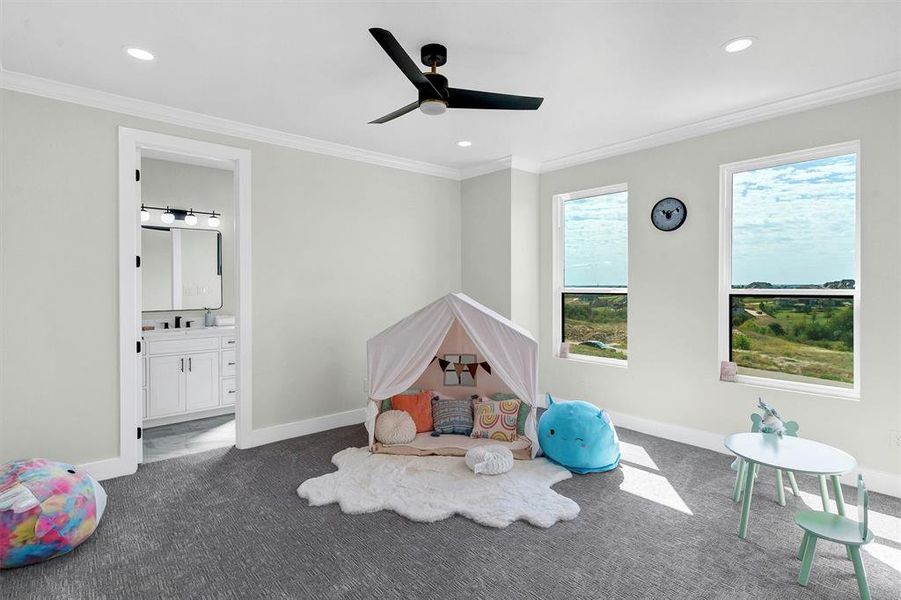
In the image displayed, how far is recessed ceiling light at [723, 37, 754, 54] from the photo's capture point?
259 cm

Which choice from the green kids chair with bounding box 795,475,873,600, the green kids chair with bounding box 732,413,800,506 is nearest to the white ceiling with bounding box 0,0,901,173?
the green kids chair with bounding box 732,413,800,506

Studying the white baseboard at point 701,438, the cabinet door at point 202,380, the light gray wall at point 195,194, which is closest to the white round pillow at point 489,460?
Result: the white baseboard at point 701,438

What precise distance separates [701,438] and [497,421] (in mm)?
1743

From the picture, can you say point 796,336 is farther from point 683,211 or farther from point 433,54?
point 433,54

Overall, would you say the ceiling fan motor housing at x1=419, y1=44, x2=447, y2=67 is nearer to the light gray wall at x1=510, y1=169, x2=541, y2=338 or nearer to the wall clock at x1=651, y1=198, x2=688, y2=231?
the light gray wall at x1=510, y1=169, x2=541, y2=338

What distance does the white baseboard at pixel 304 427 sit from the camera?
4125 mm

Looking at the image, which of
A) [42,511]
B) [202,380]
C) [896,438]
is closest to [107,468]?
[42,511]

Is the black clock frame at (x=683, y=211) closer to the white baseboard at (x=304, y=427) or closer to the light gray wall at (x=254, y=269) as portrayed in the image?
the light gray wall at (x=254, y=269)

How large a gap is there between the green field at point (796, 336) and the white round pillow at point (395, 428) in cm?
275

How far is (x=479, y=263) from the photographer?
5.43 metres

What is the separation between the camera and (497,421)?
394 cm

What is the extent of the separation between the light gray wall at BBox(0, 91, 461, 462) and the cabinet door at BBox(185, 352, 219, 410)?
4.02 feet

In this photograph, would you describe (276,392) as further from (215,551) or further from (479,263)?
(479,263)

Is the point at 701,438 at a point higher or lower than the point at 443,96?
lower
